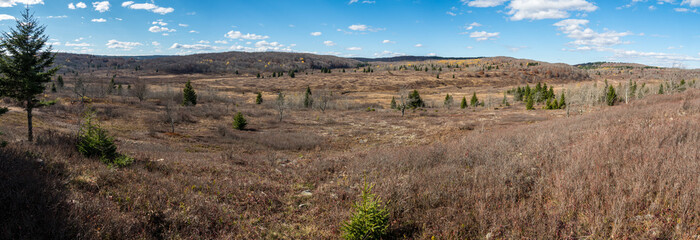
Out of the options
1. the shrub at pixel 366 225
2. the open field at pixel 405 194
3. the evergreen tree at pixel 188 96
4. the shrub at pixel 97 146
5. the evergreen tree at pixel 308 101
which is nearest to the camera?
the open field at pixel 405 194

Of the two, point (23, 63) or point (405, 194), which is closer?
point (405, 194)

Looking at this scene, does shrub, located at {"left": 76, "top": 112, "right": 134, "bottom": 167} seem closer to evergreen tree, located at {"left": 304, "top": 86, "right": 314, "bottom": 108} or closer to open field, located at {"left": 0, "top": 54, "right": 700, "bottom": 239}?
open field, located at {"left": 0, "top": 54, "right": 700, "bottom": 239}

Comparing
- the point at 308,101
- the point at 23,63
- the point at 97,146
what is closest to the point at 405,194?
the point at 97,146

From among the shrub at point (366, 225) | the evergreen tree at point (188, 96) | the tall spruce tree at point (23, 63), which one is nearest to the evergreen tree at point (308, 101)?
the evergreen tree at point (188, 96)

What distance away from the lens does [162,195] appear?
6773 millimetres

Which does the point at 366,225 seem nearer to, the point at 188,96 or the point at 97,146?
the point at 97,146

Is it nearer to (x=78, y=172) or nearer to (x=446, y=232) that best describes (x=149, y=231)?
(x=78, y=172)

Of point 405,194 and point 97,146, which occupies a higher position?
point 97,146

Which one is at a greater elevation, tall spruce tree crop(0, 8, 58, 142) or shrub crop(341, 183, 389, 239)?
tall spruce tree crop(0, 8, 58, 142)

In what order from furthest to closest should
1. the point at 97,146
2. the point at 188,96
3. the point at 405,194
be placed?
the point at 188,96 < the point at 97,146 < the point at 405,194

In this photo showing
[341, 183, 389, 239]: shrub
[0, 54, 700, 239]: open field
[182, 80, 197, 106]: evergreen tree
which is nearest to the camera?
[0, 54, 700, 239]: open field

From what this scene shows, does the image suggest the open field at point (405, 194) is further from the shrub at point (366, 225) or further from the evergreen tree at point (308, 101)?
the evergreen tree at point (308, 101)

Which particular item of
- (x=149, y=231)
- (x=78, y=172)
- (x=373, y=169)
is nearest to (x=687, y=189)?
(x=373, y=169)

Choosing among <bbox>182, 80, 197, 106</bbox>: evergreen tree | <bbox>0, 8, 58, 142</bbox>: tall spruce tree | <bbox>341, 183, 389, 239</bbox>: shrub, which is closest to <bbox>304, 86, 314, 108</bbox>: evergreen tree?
<bbox>182, 80, 197, 106</bbox>: evergreen tree
